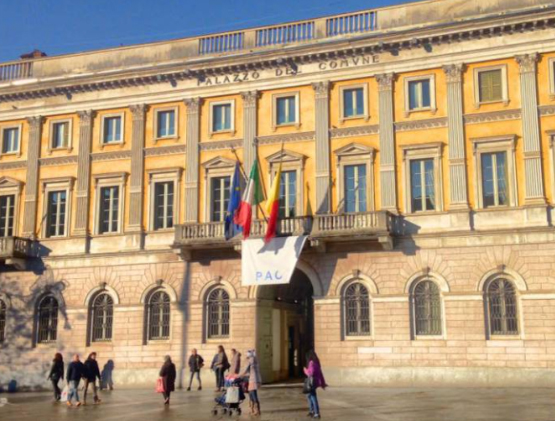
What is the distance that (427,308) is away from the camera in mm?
29281

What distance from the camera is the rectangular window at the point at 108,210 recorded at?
113 ft

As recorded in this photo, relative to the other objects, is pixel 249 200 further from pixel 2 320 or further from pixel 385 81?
pixel 2 320

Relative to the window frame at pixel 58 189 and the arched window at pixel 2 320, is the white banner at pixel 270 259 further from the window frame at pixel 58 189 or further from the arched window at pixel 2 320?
the arched window at pixel 2 320

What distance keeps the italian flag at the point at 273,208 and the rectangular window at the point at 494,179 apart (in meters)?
8.23

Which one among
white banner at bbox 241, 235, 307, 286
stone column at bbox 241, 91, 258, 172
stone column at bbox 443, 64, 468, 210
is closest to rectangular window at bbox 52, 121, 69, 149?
stone column at bbox 241, 91, 258, 172

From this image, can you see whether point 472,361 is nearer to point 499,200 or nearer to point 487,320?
point 487,320

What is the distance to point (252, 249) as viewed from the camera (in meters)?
30.6

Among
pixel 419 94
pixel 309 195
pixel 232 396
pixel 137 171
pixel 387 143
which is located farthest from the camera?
pixel 137 171

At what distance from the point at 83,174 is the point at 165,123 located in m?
4.65

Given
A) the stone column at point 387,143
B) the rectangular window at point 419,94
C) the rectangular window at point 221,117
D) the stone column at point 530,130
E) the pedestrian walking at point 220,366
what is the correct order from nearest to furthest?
the pedestrian walking at point 220,366
the stone column at point 530,130
the stone column at point 387,143
the rectangular window at point 419,94
the rectangular window at point 221,117

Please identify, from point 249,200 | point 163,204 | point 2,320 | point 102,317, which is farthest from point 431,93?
point 2,320

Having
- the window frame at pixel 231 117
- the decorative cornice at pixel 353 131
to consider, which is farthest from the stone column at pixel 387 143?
the window frame at pixel 231 117

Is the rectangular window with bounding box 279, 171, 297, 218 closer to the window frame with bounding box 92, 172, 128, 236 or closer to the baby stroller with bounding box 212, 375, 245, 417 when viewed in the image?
the window frame with bounding box 92, 172, 128, 236

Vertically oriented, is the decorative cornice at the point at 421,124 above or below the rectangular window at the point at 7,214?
above
